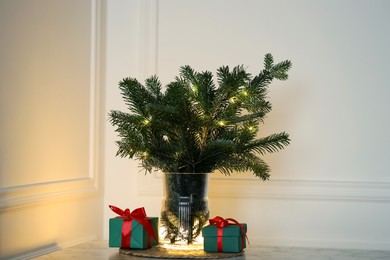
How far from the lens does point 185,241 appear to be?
5.19ft

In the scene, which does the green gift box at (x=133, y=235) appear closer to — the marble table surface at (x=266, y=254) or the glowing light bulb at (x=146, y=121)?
the marble table surface at (x=266, y=254)

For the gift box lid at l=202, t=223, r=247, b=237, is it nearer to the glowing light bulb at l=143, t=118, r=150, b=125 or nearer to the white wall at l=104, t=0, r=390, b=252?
the glowing light bulb at l=143, t=118, r=150, b=125

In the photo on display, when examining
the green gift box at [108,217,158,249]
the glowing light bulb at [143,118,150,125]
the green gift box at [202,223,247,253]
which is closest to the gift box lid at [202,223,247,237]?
the green gift box at [202,223,247,253]

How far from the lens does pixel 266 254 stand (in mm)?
1638
